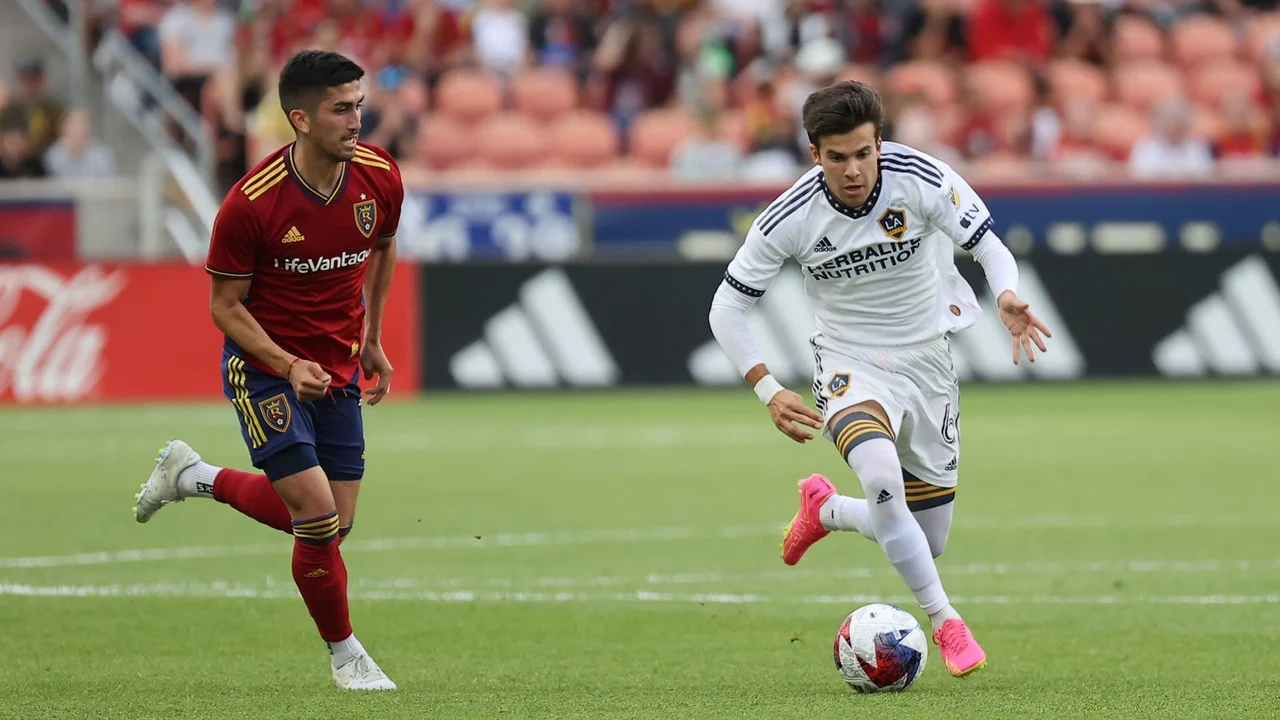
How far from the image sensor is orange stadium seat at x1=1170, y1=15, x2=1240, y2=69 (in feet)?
86.1

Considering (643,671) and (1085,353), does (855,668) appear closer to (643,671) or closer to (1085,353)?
(643,671)

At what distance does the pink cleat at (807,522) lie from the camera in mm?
8023

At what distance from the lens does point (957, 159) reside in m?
23.0

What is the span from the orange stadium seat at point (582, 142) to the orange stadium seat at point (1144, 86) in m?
6.94

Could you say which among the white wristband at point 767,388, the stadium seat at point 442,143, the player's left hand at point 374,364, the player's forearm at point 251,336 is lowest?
the stadium seat at point 442,143

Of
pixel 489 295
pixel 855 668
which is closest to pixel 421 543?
pixel 855 668

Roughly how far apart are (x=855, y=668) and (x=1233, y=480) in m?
7.55

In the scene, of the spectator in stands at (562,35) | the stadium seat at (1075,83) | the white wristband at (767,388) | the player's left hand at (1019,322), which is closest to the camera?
the player's left hand at (1019,322)

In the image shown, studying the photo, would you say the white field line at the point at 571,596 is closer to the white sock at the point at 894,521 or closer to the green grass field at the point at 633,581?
the green grass field at the point at 633,581

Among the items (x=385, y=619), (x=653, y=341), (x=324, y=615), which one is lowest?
(x=653, y=341)

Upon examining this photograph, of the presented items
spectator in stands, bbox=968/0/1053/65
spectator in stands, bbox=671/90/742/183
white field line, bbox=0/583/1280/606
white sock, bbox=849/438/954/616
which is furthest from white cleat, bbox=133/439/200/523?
spectator in stands, bbox=968/0/1053/65

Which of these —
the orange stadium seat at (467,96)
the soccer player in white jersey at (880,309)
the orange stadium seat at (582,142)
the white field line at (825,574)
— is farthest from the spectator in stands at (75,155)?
the soccer player in white jersey at (880,309)

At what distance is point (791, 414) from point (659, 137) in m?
16.0

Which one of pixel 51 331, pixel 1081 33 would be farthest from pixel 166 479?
pixel 1081 33
